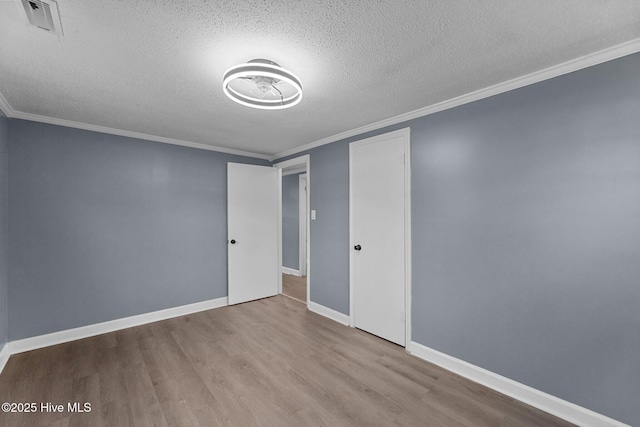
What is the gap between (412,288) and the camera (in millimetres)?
2660

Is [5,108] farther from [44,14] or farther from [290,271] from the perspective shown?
[290,271]

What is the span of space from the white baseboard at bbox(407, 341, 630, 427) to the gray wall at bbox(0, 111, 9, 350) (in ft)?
13.3

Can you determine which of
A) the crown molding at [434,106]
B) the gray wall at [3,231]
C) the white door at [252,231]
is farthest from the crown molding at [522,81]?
the gray wall at [3,231]

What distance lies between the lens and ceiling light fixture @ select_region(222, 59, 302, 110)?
159cm

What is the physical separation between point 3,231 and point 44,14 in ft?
7.83

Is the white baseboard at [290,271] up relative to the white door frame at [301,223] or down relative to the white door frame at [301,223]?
down

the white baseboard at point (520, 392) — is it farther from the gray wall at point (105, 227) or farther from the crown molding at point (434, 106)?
the gray wall at point (105, 227)

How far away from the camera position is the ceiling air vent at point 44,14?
1245 mm

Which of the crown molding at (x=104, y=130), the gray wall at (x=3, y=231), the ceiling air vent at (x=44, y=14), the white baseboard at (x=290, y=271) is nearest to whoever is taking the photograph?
the ceiling air vent at (x=44, y=14)

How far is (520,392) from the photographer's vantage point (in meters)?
1.95

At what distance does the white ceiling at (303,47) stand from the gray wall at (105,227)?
0.64 meters

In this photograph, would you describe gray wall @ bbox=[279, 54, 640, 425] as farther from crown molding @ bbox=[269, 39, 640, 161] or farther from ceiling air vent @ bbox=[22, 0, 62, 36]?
ceiling air vent @ bbox=[22, 0, 62, 36]

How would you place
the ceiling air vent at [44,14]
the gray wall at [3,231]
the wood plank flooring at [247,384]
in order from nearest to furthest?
1. the ceiling air vent at [44,14]
2. the wood plank flooring at [247,384]
3. the gray wall at [3,231]

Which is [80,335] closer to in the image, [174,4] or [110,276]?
[110,276]
